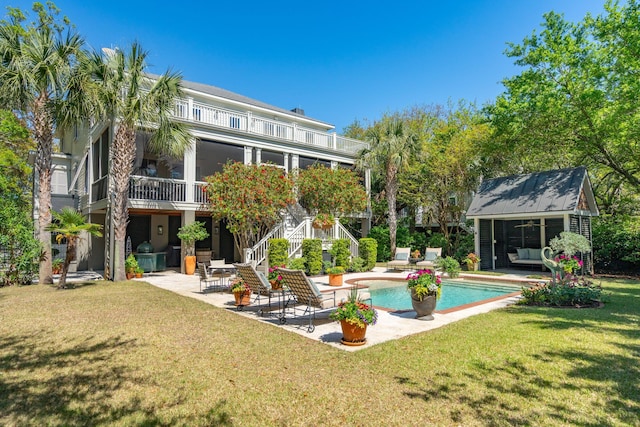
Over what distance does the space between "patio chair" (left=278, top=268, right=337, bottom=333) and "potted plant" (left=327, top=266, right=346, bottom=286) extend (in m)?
4.90

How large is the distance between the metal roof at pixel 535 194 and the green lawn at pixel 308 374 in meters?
8.26

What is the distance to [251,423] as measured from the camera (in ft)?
10.4

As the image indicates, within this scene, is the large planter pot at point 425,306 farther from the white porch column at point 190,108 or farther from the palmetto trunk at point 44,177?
the white porch column at point 190,108

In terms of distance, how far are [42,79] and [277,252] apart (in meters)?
9.23

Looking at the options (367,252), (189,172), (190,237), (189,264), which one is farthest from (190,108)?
(367,252)

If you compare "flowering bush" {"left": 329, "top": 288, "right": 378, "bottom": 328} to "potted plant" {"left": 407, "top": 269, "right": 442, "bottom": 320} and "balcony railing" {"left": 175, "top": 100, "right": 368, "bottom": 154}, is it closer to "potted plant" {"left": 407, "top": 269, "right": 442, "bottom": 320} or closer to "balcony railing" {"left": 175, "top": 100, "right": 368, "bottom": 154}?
"potted plant" {"left": 407, "top": 269, "right": 442, "bottom": 320}

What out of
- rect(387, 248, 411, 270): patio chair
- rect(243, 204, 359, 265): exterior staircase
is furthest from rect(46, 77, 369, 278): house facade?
rect(387, 248, 411, 270): patio chair

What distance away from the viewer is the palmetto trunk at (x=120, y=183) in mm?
12633

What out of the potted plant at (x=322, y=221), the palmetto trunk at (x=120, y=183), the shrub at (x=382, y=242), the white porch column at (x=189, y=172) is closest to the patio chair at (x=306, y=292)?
the potted plant at (x=322, y=221)

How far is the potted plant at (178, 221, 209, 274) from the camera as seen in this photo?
14.6 m

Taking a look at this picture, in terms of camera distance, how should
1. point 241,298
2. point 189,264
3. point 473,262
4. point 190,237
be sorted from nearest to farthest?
point 241,298, point 190,237, point 189,264, point 473,262

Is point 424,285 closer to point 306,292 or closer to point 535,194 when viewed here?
point 306,292

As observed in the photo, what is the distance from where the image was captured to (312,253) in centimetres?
1419

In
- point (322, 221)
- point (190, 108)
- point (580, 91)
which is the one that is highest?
point (580, 91)
